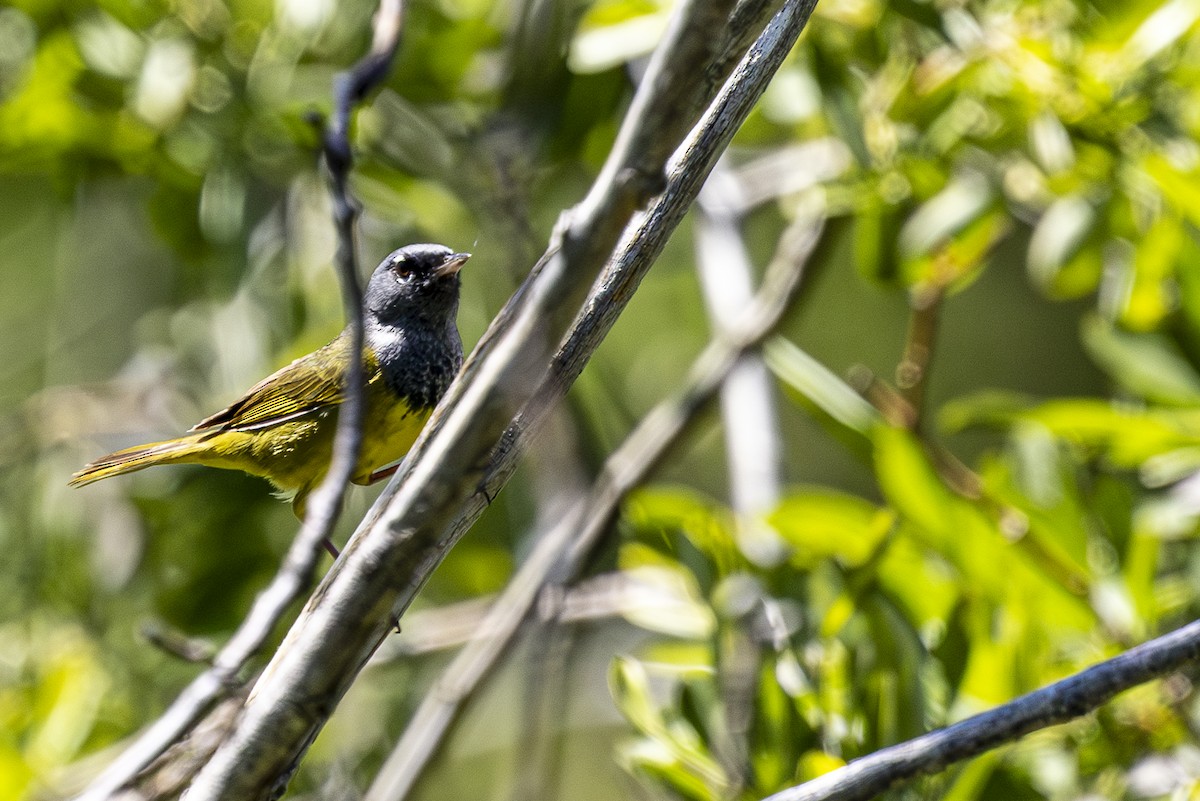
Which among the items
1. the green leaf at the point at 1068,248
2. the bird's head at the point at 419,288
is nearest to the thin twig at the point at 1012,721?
the green leaf at the point at 1068,248

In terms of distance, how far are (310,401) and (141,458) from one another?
0.44 m

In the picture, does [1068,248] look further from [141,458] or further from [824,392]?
[141,458]

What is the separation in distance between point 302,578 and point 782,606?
1.54m

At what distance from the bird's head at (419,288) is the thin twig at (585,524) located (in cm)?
63

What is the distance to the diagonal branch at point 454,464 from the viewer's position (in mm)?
1006

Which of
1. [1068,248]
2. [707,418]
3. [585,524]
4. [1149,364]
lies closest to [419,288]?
[585,524]

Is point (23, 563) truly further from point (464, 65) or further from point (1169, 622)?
point (1169, 622)

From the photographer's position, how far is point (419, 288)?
3018 mm

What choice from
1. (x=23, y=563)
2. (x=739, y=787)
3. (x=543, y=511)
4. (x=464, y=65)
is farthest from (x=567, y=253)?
(x=23, y=563)

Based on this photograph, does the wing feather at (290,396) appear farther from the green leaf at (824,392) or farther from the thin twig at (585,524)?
the green leaf at (824,392)

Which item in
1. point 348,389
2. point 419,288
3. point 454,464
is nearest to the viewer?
point 454,464

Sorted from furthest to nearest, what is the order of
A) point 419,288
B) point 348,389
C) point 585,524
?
1. point 585,524
2. point 419,288
3. point 348,389

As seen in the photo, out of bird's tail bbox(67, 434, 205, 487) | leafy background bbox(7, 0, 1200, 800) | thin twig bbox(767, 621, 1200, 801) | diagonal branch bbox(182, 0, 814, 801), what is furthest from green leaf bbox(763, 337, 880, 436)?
diagonal branch bbox(182, 0, 814, 801)

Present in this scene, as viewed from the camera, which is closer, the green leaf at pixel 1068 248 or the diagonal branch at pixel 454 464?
the diagonal branch at pixel 454 464
